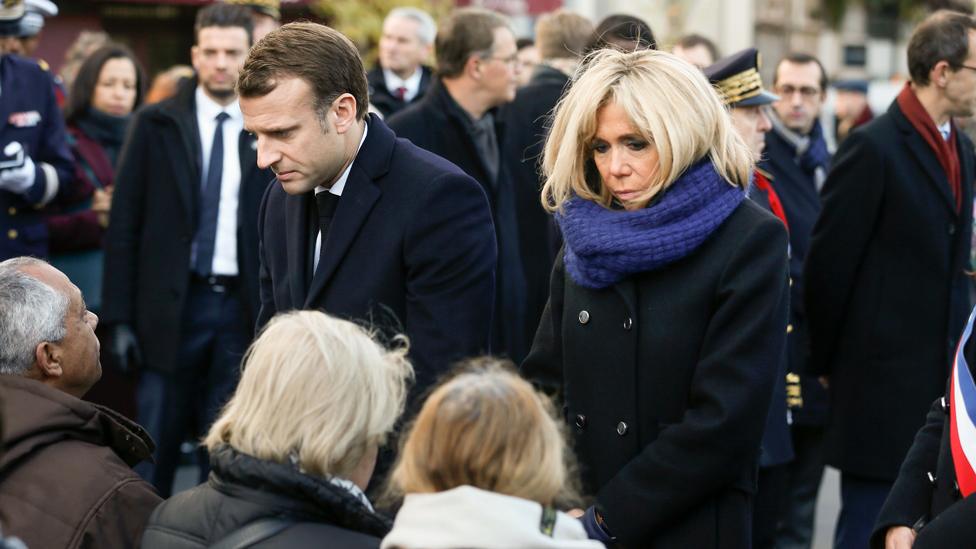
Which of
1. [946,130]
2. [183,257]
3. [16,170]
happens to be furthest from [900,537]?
[16,170]

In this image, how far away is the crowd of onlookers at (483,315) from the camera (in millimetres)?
2836

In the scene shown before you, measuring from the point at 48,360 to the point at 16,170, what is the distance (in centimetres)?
270

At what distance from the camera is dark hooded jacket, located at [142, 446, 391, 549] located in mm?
2768

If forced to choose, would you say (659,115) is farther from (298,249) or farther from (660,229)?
(298,249)

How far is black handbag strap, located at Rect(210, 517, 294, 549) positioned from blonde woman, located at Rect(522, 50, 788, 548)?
964 millimetres

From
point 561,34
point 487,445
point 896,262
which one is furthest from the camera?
point 561,34

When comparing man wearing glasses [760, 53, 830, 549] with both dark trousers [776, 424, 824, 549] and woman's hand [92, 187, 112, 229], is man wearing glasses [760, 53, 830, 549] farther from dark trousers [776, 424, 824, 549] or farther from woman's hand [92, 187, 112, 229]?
woman's hand [92, 187, 112, 229]

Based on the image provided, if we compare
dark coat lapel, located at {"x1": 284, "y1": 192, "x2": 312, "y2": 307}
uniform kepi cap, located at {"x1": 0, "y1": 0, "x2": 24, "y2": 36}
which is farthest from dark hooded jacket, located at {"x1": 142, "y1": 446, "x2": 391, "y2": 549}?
uniform kepi cap, located at {"x1": 0, "y1": 0, "x2": 24, "y2": 36}

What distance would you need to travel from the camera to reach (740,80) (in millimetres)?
5066

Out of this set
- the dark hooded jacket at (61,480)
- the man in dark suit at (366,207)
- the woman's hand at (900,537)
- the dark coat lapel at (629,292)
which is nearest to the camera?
the dark hooded jacket at (61,480)

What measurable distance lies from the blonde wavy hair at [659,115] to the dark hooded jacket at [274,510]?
46.0 inches

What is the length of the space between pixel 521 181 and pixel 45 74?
2.33 m

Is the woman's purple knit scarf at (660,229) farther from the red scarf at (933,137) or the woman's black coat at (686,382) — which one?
the red scarf at (933,137)

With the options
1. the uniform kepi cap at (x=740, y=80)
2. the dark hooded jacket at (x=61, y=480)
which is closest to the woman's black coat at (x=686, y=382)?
the dark hooded jacket at (x=61, y=480)
